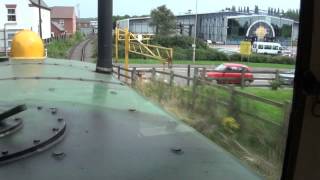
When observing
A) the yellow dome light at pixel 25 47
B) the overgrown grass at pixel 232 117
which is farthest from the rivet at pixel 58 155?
the overgrown grass at pixel 232 117

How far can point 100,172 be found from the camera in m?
1.42

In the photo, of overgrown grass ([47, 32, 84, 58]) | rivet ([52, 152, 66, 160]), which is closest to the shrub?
overgrown grass ([47, 32, 84, 58])

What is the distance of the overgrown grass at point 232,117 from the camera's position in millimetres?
5949

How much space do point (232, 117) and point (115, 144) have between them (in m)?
7.09

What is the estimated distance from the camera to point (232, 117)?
8648 mm

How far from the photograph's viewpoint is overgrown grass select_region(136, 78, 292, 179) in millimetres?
5949

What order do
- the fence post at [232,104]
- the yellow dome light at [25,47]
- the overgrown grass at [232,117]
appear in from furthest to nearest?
the fence post at [232,104] → the overgrown grass at [232,117] → the yellow dome light at [25,47]

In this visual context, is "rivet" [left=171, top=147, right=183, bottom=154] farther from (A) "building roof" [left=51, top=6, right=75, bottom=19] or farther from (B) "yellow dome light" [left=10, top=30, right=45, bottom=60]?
(B) "yellow dome light" [left=10, top=30, right=45, bottom=60]

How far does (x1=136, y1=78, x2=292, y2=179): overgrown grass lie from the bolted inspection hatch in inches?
114

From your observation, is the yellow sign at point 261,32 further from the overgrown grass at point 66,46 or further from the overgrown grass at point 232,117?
the overgrown grass at point 66,46

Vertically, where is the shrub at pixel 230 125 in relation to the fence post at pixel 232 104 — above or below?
below

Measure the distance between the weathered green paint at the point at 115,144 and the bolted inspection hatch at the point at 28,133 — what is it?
0.09 ft

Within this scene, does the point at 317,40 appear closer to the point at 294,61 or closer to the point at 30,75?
the point at 294,61

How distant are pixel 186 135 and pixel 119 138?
0.30 meters
